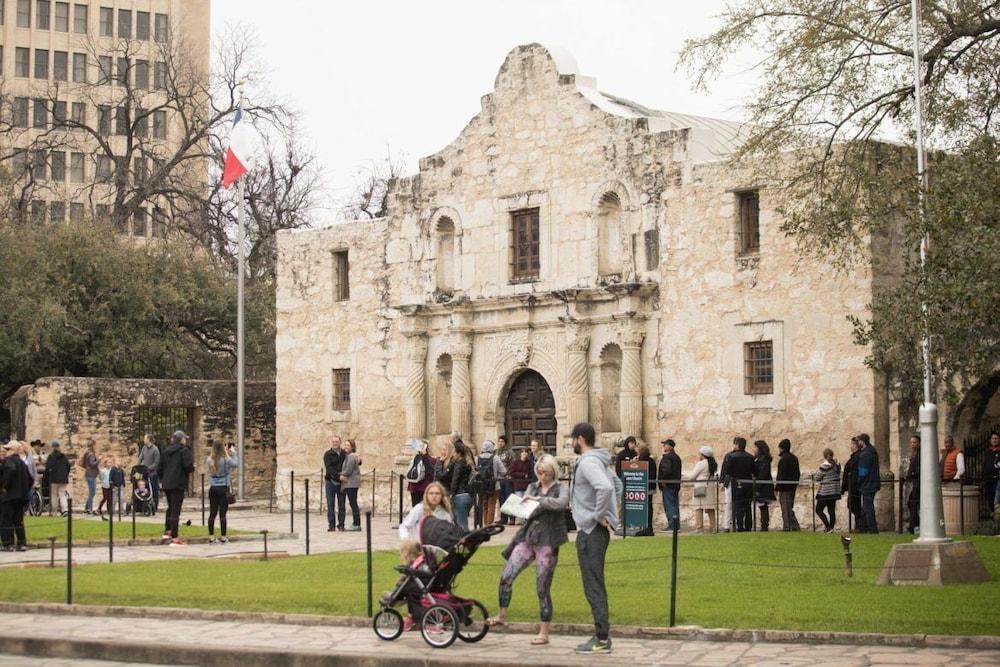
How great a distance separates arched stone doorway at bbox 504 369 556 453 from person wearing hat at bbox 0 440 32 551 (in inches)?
→ 400

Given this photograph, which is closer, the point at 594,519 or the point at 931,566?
the point at 594,519

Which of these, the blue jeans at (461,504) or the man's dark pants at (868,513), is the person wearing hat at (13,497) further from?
the man's dark pants at (868,513)

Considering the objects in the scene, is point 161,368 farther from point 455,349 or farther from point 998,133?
point 998,133

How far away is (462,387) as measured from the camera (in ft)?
103

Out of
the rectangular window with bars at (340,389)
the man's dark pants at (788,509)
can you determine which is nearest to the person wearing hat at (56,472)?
the rectangular window with bars at (340,389)

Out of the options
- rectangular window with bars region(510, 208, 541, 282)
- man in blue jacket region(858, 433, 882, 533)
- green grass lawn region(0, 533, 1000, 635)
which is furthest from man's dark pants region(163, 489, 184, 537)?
A: man in blue jacket region(858, 433, 882, 533)

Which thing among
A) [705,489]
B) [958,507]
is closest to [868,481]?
[958,507]

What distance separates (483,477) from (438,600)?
12831 millimetres

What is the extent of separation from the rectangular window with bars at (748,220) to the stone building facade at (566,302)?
1.1 inches

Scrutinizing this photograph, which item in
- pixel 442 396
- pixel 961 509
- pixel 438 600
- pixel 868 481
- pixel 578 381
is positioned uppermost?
pixel 578 381

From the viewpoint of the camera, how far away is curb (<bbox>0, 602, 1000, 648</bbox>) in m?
12.9

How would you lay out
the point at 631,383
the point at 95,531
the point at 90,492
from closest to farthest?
the point at 95,531, the point at 631,383, the point at 90,492

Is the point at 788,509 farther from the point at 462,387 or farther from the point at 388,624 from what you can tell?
the point at 388,624

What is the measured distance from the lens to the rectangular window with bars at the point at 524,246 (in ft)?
100
